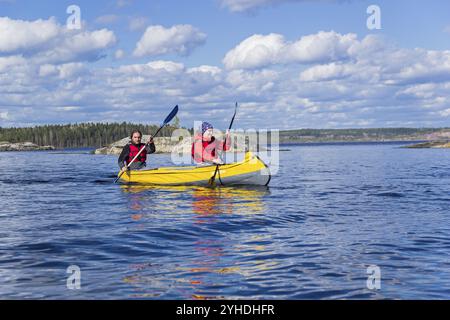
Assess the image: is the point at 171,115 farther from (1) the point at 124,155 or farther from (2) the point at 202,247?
(2) the point at 202,247

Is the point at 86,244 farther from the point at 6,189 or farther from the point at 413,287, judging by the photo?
the point at 6,189

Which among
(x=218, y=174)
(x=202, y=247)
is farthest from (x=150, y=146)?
(x=202, y=247)

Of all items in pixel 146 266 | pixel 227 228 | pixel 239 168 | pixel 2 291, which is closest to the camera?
pixel 2 291

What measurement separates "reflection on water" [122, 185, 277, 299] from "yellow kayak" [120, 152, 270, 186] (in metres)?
1.82

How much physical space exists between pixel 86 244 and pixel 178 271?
124 inches

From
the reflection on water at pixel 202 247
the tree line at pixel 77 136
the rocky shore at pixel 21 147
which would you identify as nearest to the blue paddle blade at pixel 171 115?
the reflection on water at pixel 202 247

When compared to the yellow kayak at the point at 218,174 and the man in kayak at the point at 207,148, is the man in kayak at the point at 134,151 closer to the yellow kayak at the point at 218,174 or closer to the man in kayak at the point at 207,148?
the yellow kayak at the point at 218,174

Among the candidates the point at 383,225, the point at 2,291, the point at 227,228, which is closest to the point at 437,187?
the point at 383,225

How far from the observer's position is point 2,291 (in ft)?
24.4

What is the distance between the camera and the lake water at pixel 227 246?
753 centimetres

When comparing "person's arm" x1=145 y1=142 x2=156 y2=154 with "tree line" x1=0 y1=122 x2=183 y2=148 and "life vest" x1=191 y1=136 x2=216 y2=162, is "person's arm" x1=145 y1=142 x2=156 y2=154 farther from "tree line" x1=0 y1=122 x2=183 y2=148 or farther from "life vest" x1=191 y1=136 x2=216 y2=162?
"tree line" x1=0 y1=122 x2=183 y2=148

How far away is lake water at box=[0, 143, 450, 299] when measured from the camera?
7527mm

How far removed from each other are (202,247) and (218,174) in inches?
459
